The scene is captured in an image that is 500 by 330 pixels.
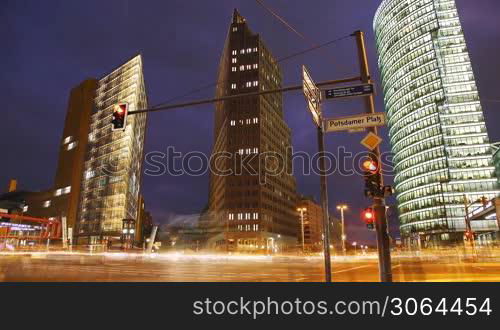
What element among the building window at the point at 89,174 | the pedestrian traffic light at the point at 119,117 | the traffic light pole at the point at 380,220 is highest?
the building window at the point at 89,174

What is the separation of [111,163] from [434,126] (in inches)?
4009

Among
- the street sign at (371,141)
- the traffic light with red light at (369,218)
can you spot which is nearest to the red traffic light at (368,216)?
the traffic light with red light at (369,218)

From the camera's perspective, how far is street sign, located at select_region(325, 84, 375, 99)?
9766 mm

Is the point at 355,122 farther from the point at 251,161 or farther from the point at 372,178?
the point at 251,161

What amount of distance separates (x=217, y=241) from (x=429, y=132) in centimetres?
7729

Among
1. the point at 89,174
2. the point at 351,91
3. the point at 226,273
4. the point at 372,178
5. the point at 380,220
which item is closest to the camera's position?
the point at 380,220

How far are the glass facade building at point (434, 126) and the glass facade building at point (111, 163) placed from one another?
90868 mm

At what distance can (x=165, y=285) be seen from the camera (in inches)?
236

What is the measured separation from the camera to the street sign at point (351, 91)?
32.0 feet

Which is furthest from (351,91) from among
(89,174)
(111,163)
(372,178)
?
(89,174)

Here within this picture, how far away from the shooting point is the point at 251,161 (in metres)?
118

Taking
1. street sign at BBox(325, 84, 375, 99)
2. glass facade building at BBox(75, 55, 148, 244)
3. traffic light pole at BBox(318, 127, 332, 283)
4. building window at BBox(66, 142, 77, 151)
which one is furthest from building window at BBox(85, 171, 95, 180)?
traffic light pole at BBox(318, 127, 332, 283)

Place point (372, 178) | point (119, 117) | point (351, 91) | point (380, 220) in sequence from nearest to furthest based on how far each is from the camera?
point (380, 220) → point (372, 178) → point (351, 91) → point (119, 117)

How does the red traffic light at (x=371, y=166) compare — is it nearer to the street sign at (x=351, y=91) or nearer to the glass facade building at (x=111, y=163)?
the street sign at (x=351, y=91)
